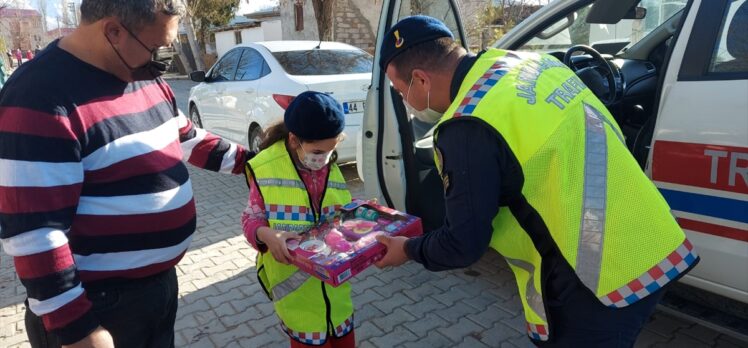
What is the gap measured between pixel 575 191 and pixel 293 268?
1140 mm

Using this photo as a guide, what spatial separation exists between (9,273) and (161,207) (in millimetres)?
3453

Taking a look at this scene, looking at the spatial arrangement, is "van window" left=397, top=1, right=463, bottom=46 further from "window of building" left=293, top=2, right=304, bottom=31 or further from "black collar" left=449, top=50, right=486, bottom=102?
"window of building" left=293, top=2, right=304, bottom=31

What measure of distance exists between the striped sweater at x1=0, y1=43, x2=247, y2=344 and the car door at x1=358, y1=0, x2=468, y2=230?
165 cm

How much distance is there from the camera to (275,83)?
19.2ft

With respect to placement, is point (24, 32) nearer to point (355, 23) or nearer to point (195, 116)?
point (355, 23)

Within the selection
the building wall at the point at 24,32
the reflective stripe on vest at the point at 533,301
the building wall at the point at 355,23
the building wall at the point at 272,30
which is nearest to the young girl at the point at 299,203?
the reflective stripe on vest at the point at 533,301

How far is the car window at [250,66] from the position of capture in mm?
6297

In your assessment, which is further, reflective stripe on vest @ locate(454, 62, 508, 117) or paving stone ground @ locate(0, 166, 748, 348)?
paving stone ground @ locate(0, 166, 748, 348)

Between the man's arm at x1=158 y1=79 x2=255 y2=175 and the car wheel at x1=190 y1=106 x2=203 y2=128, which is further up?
the man's arm at x1=158 y1=79 x2=255 y2=175

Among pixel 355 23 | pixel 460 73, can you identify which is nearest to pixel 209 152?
pixel 460 73

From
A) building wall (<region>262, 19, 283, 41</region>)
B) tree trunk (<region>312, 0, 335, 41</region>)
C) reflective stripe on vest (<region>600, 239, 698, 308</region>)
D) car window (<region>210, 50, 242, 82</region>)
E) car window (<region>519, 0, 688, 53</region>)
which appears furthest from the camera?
building wall (<region>262, 19, 283, 41</region>)

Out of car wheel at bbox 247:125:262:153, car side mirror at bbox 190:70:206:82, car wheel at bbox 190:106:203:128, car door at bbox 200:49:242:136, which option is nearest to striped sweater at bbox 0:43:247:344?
car wheel at bbox 247:125:262:153

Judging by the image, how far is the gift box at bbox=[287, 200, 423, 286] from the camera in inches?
65.7

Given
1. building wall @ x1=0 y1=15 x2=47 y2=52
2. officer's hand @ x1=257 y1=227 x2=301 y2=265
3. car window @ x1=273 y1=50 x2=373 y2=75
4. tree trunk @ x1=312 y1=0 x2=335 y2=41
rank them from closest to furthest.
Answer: officer's hand @ x1=257 y1=227 x2=301 y2=265 < car window @ x1=273 y1=50 x2=373 y2=75 < tree trunk @ x1=312 y1=0 x2=335 y2=41 < building wall @ x1=0 y1=15 x2=47 y2=52
